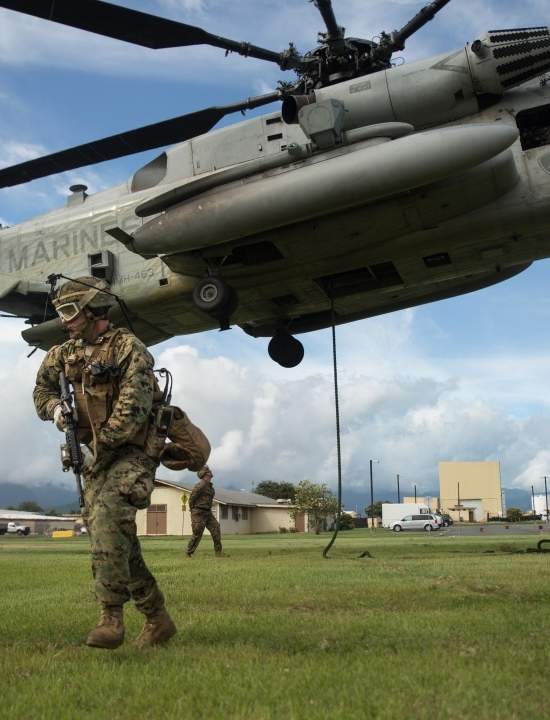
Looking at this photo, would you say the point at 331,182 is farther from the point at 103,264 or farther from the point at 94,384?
the point at 94,384

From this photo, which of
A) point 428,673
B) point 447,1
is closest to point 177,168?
point 447,1

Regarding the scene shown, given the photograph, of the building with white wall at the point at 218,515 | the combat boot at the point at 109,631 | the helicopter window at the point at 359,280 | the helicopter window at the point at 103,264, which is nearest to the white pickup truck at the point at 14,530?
the building with white wall at the point at 218,515

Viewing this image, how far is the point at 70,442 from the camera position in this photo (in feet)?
14.8

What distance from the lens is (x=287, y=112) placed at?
38.1 feet

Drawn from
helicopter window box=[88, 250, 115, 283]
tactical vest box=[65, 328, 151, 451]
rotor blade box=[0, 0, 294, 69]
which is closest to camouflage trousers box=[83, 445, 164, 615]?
tactical vest box=[65, 328, 151, 451]

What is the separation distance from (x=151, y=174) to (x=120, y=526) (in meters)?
10.7

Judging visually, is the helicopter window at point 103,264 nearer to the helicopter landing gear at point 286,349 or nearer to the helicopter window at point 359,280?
the helicopter landing gear at point 286,349

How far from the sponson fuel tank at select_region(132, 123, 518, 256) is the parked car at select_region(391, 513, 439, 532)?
2036 inches

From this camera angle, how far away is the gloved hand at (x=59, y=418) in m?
4.61

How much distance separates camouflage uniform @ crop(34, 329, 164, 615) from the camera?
13.9ft

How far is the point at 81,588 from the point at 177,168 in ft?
26.0

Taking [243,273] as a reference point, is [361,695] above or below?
below

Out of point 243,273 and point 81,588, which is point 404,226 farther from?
point 81,588

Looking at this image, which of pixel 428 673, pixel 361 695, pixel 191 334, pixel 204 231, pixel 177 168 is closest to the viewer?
pixel 361 695
